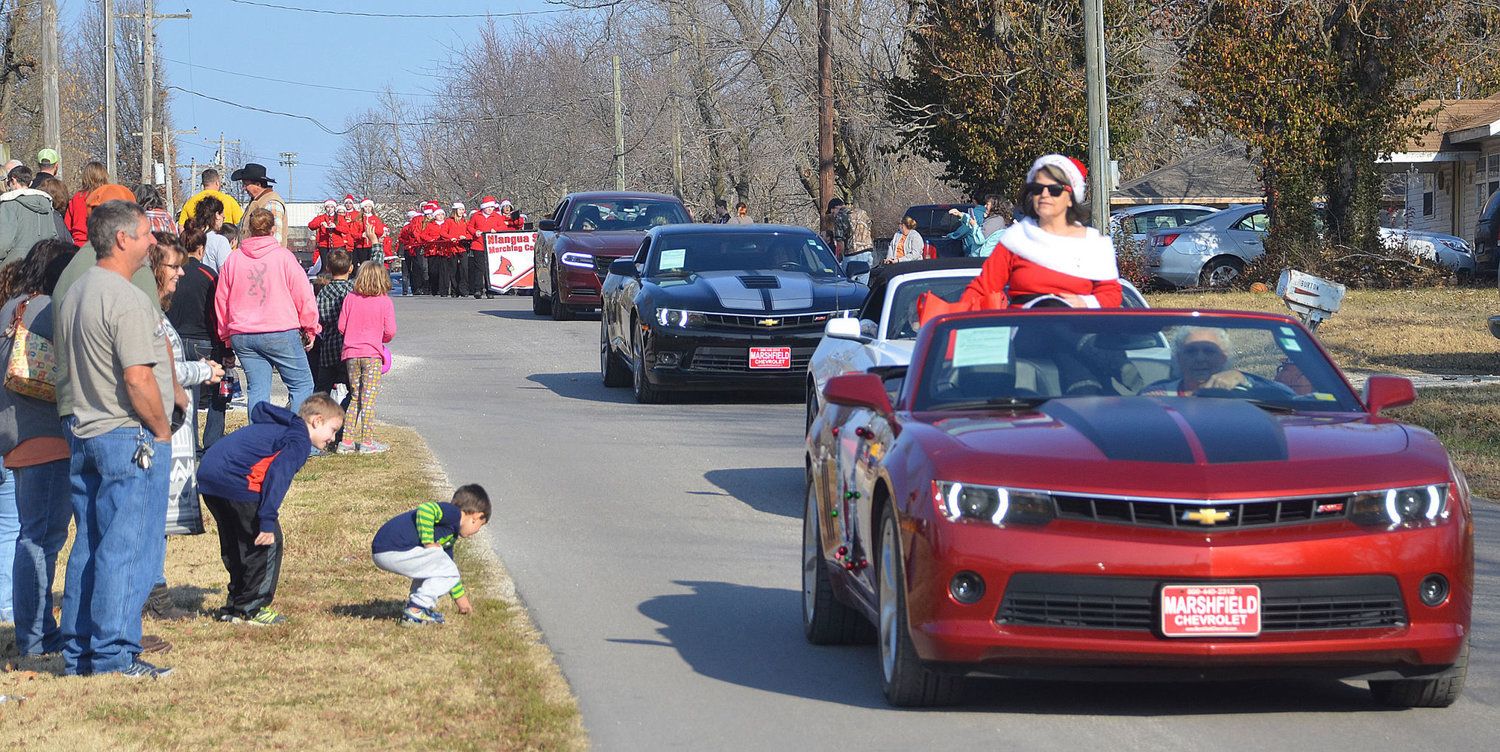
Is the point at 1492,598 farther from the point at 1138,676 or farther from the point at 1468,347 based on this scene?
the point at 1468,347

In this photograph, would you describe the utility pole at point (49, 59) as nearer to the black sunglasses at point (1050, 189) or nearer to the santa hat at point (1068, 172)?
the santa hat at point (1068, 172)

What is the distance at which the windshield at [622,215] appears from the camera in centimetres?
2614

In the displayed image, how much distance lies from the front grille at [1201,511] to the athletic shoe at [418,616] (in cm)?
328

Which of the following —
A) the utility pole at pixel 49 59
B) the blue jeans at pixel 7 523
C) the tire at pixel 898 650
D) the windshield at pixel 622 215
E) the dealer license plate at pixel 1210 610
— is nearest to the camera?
the dealer license plate at pixel 1210 610

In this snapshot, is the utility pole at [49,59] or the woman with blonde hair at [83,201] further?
the utility pole at [49,59]

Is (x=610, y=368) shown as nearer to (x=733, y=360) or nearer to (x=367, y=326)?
(x=733, y=360)

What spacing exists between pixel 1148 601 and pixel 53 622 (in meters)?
4.40

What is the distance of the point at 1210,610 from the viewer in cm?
538

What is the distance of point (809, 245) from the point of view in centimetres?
1758

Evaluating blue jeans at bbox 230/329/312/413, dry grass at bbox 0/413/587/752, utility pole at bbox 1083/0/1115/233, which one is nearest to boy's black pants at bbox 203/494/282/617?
dry grass at bbox 0/413/587/752

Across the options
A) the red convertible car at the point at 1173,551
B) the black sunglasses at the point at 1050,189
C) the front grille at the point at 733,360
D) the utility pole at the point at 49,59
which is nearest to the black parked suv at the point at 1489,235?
the front grille at the point at 733,360

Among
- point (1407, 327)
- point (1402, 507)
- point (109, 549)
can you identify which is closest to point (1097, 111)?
point (1407, 327)

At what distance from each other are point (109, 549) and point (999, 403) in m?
3.22

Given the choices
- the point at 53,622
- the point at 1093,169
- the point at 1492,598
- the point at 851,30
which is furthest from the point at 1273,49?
the point at 53,622
